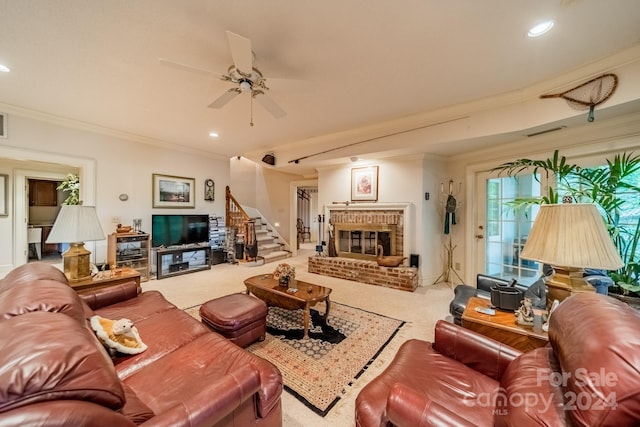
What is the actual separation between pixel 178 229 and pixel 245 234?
1.42 m

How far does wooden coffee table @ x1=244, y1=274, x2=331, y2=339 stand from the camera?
2516mm

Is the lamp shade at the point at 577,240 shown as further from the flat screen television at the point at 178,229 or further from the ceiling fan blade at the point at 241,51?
the flat screen television at the point at 178,229

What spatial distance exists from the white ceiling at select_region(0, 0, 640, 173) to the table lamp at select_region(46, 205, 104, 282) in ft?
4.75

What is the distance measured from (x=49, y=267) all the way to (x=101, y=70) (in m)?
1.96

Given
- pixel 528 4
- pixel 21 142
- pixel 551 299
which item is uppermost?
pixel 528 4

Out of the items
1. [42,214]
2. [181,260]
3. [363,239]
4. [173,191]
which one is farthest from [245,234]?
[42,214]

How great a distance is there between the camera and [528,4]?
1.70 meters

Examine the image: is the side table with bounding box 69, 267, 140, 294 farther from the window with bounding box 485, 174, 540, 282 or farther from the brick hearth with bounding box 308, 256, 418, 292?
the window with bounding box 485, 174, 540, 282

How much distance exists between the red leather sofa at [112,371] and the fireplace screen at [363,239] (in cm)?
345

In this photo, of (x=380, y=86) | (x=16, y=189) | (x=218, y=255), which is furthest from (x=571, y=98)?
(x=16, y=189)

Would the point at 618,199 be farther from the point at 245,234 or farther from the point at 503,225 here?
the point at 245,234

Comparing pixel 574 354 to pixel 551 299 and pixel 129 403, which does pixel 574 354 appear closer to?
pixel 551 299

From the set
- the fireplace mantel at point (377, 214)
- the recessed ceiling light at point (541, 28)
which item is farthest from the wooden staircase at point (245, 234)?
the recessed ceiling light at point (541, 28)

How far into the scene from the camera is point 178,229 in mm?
5059
